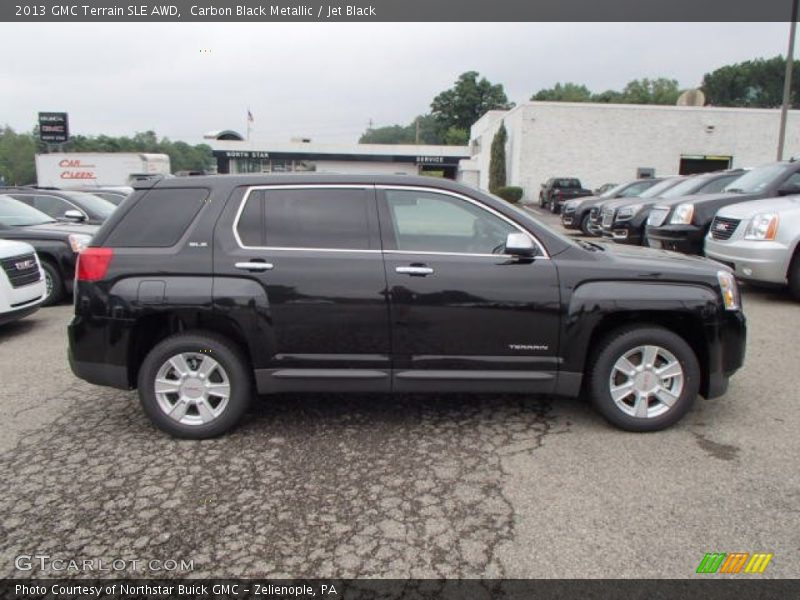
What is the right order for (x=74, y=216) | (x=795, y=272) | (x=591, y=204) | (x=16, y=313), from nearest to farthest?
1. (x=16, y=313)
2. (x=795, y=272)
3. (x=74, y=216)
4. (x=591, y=204)

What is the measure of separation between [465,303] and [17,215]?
8383mm

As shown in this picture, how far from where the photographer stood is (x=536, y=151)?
103 feet

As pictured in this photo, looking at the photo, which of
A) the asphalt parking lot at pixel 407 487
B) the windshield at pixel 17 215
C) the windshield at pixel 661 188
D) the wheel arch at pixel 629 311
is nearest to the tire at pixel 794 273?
the asphalt parking lot at pixel 407 487

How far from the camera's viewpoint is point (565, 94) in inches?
3585

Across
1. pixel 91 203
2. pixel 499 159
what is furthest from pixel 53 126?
pixel 91 203

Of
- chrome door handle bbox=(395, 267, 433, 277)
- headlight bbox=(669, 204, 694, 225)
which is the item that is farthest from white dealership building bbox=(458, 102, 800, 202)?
chrome door handle bbox=(395, 267, 433, 277)

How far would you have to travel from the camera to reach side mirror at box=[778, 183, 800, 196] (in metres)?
8.41

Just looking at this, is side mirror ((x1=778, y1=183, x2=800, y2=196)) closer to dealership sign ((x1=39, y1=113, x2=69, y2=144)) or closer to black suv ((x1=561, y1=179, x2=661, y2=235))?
black suv ((x1=561, y1=179, x2=661, y2=235))

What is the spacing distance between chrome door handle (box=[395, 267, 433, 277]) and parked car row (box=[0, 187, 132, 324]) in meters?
3.19

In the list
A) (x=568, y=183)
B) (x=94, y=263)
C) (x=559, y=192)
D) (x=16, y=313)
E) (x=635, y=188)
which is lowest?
(x=16, y=313)

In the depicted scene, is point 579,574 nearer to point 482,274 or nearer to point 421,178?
point 482,274

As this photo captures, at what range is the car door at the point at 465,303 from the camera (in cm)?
384

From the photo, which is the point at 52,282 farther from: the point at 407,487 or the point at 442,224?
the point at 407,487
